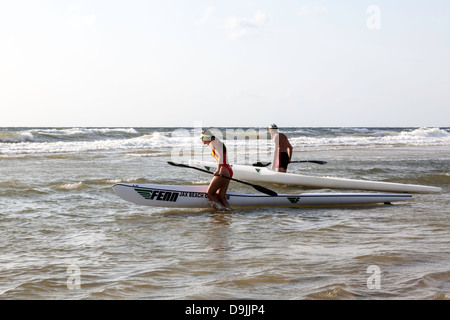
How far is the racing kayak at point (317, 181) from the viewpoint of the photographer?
11672 millimetres

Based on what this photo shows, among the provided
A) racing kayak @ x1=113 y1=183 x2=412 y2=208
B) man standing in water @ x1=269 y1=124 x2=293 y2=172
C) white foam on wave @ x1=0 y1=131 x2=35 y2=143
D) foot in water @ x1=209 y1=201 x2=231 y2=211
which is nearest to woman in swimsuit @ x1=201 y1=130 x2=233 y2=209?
foot in water @ x1=209 y1=201 x2=231 y2=211

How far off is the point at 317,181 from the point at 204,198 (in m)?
4.24

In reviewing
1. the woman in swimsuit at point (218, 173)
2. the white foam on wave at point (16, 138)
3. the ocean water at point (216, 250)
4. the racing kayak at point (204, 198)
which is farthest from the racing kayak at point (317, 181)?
the white foam on wave at point (16, 138)

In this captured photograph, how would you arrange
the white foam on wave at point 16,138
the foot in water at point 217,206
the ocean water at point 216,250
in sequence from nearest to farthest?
1. the ocean water at point 216,250
2. the foot in water at point 217,206
3. the white foam on wave at point 16,138

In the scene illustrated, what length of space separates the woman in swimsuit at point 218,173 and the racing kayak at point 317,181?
3821mm

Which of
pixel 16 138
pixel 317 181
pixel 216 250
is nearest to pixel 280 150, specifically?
pixel 317 181

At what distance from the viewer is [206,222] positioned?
8.10 metres

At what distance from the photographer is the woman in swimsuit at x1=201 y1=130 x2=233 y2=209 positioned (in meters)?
8.91

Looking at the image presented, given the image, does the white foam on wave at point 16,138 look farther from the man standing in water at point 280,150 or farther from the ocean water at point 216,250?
the man standing in water at point 280,150

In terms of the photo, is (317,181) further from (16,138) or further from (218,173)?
(16,138)

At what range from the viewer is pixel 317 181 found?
41.2ft

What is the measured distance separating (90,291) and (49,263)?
1195 mm

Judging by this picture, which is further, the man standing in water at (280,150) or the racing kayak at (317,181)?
the man standing in water at (280,150)

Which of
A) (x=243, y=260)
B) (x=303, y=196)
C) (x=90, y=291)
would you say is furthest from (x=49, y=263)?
(x=303, y=196)
